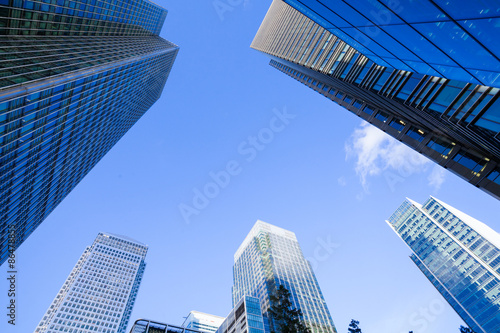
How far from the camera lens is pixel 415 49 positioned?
46.7ft

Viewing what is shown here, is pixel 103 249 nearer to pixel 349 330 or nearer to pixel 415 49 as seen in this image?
pixel 349 330

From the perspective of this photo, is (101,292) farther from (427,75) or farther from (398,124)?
(427,75)

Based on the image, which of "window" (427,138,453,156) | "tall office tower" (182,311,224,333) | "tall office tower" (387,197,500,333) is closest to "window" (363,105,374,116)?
"window" (427,138,453,156)

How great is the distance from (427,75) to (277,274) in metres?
88.8

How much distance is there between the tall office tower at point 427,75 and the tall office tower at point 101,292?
12979cm

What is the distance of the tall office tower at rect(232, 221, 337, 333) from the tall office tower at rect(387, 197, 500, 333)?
135ft

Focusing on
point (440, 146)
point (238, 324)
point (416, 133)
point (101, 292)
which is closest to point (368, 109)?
point (416, 133)

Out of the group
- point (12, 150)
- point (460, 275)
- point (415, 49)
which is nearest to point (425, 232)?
point (460, 275)

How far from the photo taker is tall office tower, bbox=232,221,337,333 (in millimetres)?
89625

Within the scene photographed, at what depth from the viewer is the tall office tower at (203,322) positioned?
482 feet

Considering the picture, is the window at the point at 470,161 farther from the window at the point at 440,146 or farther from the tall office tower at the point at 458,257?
the tall office tower at the point at 458,257

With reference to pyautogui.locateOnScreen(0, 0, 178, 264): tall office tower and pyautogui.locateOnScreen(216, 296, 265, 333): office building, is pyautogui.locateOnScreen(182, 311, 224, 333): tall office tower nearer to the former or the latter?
pyautogui.locateOnScreen(216, 296, 265, 333): office building

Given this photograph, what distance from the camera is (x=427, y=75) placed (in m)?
23.0

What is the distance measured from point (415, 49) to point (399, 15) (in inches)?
129
